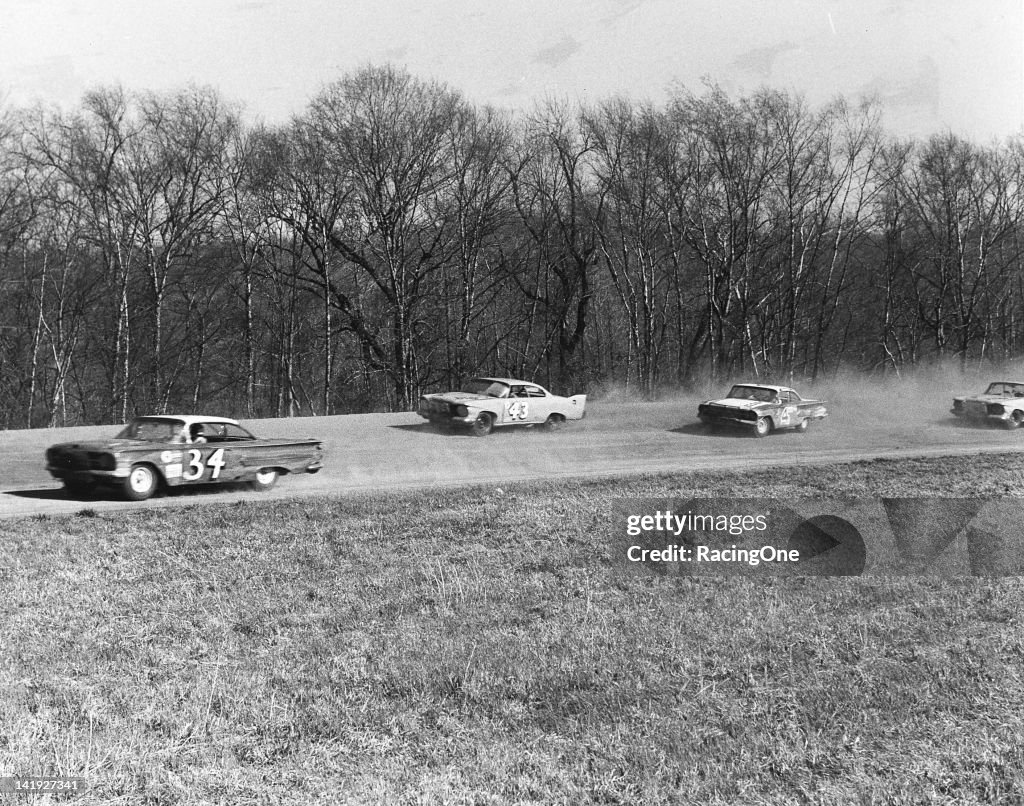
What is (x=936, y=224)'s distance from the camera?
108ft

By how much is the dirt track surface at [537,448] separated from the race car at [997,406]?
1.02ft

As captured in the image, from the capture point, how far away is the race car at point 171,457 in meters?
11.7

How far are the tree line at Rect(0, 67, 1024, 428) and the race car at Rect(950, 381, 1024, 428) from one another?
27.8ft

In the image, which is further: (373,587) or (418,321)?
(418,321)

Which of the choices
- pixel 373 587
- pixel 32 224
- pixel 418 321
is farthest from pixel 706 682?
pixel 32 224

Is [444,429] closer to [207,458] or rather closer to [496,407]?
[496,407]

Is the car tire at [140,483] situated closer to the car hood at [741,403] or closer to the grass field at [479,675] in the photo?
the grass field at [479,675]

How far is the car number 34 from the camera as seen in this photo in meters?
16.3

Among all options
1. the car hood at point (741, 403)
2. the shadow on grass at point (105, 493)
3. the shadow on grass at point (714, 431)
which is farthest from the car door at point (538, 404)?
the shadow on grass at point (105, 493)

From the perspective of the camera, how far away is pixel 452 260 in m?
23.9

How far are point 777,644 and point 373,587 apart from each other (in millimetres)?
4109

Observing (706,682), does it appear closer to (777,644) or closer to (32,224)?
(777,644)

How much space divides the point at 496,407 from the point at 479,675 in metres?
10.2

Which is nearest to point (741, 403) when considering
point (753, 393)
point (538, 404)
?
point (753, 393)
